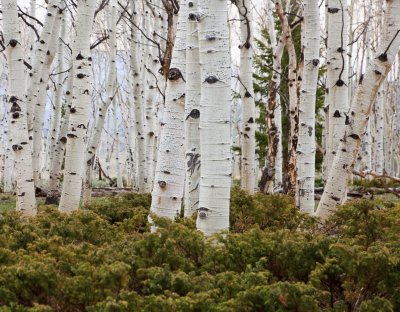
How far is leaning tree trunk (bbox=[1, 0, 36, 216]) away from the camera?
6527mm

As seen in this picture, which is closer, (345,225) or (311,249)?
(311,249)

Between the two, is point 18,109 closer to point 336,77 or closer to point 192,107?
point 192,107

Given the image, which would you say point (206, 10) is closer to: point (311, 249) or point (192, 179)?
point (311, 249)

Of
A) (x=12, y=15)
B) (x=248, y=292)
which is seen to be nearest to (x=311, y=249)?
(x=248, y=292)

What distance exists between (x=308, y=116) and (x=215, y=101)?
2935mm

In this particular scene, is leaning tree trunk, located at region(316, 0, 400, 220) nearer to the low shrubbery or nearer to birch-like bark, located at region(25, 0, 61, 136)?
the low shrubbery

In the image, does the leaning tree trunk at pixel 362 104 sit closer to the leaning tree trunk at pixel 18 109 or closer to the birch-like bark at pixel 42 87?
the leaning tree trunk at pixel 18 109

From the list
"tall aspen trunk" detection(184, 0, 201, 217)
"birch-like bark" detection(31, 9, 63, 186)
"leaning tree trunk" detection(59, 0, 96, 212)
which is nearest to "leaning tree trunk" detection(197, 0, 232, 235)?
"tall aspen trunk" detection(184, 0, 201, 217)

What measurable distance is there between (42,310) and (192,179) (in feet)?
10.7

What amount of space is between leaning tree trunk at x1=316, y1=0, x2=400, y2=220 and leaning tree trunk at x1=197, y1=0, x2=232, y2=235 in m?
1.73

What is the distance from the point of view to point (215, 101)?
3.94 m

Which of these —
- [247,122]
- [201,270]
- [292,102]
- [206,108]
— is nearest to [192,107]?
[206,108]

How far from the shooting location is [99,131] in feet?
36.3

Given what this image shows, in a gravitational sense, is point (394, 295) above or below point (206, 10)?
below
